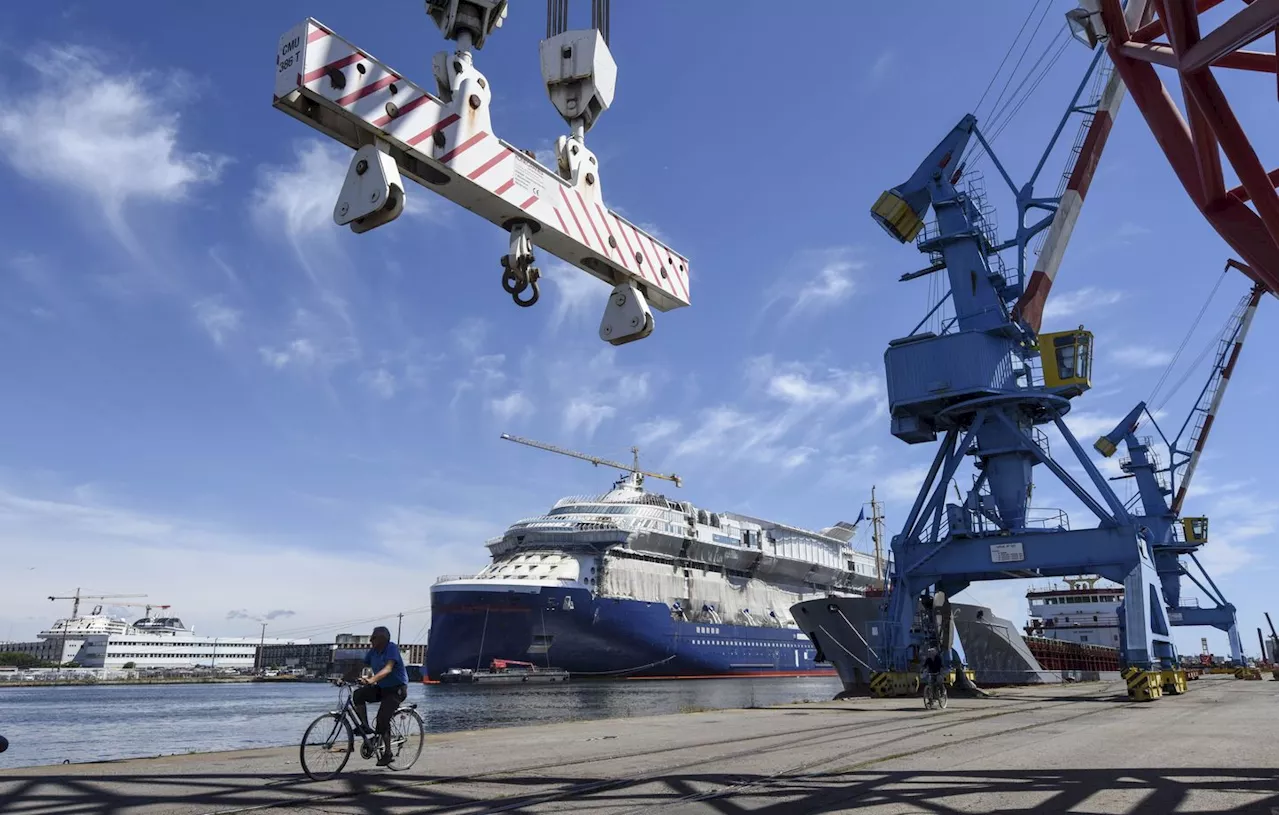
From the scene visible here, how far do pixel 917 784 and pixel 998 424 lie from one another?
20.1 meters

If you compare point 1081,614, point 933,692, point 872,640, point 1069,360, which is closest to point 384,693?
point 933,692

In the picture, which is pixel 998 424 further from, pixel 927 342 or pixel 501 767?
pixel 501 767

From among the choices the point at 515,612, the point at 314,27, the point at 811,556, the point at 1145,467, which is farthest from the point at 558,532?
the point at 314,27

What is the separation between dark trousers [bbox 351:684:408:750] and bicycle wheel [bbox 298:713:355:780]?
18cm

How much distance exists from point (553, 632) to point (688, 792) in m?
47.9

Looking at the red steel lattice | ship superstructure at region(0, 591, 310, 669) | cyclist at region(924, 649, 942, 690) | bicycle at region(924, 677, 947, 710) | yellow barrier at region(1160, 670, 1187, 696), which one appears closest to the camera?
the red steel lattice

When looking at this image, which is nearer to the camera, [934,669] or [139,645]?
[934,669]

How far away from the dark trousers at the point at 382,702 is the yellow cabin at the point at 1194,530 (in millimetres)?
54600

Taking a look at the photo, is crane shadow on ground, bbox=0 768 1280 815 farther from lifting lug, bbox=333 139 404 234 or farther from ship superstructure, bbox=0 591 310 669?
ship superstructure, bbox=0 591 310 669

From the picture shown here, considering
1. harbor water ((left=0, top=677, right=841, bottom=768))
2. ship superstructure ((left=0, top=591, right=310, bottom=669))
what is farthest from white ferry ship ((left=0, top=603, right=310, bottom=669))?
harbor water ((left=0, top=677, right=841, bottom=768))

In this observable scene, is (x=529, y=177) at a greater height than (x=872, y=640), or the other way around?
(x=529, y=177)

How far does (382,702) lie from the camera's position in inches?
311

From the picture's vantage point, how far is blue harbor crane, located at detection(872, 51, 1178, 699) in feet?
74.1

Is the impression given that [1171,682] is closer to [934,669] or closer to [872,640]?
[872,640]
